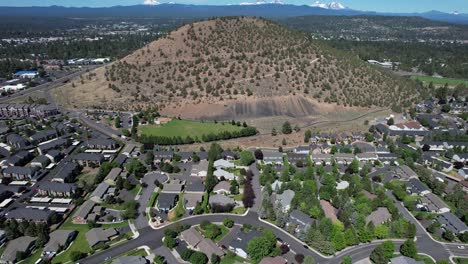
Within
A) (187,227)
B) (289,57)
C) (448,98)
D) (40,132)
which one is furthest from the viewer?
(289,57)

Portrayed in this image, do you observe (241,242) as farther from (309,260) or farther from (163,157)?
(163,157)

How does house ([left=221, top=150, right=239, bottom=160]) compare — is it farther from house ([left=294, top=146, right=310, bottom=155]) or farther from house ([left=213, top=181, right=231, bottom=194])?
house ([left=294, top=146, right=310, bottom=155])

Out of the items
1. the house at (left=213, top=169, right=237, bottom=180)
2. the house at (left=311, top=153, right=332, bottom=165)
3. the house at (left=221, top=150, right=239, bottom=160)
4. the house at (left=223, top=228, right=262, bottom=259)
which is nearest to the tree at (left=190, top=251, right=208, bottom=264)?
the house at (left=223, top=228, right=262, bottom=259)

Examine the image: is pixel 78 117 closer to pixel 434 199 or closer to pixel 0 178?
pixel 0 178

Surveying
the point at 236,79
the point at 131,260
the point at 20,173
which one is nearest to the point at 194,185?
the point at 131,260

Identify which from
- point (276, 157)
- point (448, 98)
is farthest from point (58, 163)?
point (448, 98)

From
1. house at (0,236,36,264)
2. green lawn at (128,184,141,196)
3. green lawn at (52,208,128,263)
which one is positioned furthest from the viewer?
green lawn at (128,184,141,196)
